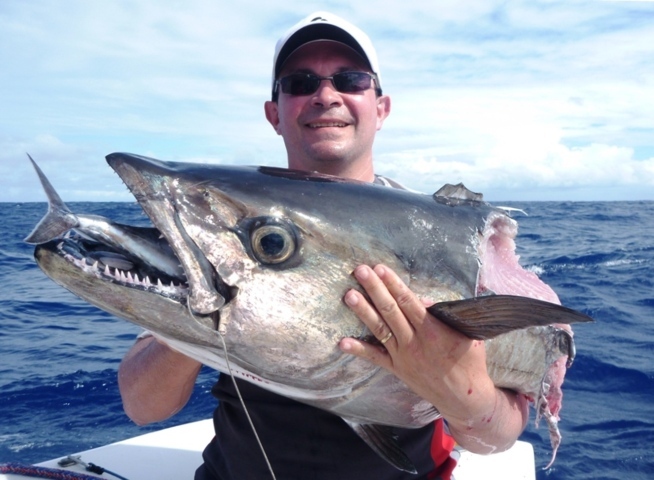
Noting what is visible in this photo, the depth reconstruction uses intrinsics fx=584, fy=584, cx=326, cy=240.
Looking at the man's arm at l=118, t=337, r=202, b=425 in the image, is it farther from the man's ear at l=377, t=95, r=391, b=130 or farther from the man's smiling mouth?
the man's ear at l=377, t=95, r=391, b=130

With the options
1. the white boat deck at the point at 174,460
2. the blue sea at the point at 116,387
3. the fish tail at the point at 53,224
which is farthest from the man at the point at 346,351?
the blue sea at the point at 116,387

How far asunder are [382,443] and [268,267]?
0.88 m

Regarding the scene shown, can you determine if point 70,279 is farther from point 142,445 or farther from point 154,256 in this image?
point 142,445

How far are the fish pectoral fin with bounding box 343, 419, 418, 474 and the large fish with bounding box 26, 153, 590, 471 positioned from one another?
0.60 feet

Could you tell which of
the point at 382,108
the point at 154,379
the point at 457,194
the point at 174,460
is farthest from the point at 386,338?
the point at 174,460

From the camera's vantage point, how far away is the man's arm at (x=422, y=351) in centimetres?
175

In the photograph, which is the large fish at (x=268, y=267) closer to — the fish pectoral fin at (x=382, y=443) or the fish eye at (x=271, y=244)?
the fish eye at (x=271, y=244)

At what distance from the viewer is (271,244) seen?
5.56ft

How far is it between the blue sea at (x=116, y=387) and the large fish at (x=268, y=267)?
3938mm

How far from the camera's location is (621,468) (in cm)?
498

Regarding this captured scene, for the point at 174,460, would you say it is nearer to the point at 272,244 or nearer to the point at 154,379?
the point at 154,379

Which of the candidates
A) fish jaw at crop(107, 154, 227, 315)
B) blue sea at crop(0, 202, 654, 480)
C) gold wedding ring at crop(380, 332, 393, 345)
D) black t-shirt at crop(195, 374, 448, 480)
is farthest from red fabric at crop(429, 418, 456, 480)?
blue sea at crop(0, 202, 654, 480)

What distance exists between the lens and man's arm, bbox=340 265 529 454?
1.75m

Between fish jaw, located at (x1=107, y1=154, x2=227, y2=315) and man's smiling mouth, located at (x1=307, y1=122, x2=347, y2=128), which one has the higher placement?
man's smiling mouth, located at (x1=307, y1=122, x2=347, y2=128)
